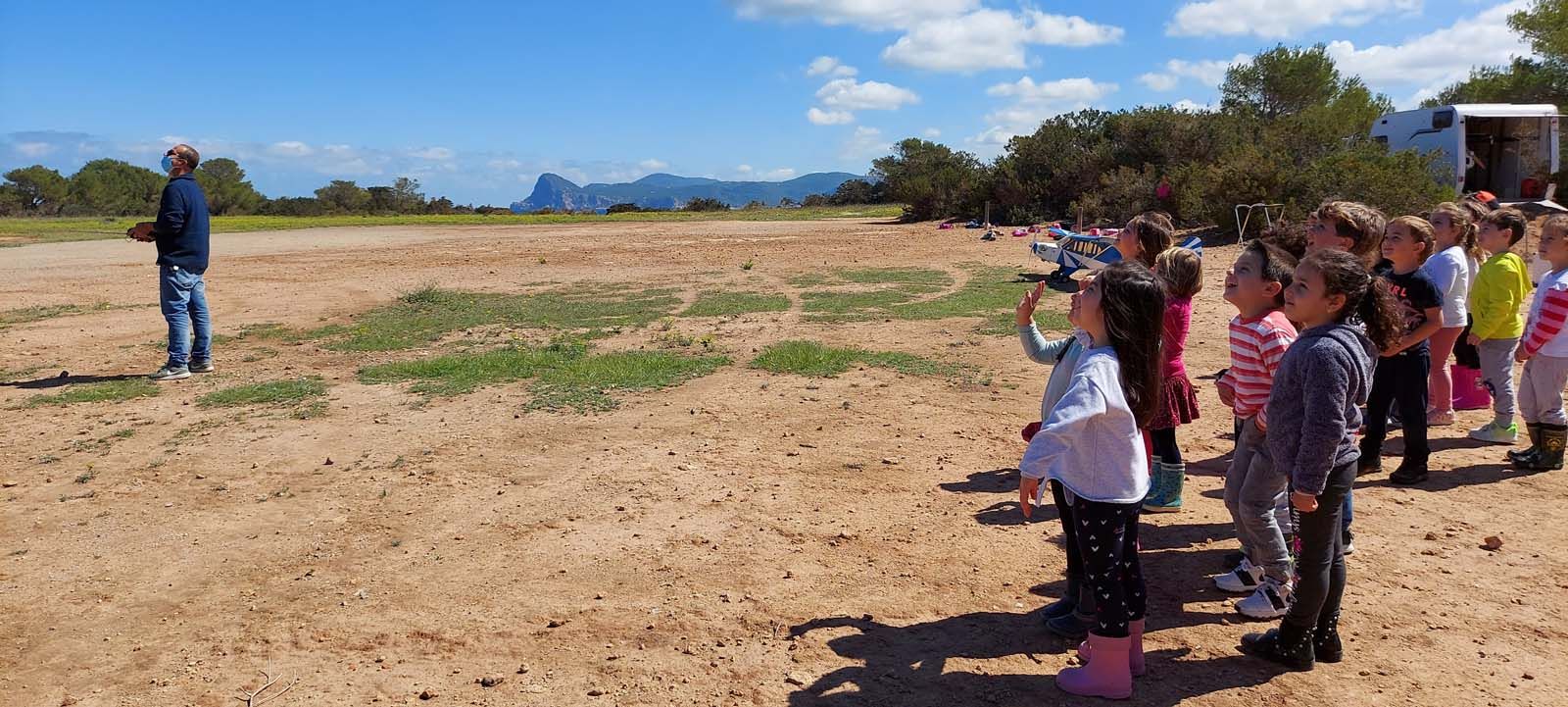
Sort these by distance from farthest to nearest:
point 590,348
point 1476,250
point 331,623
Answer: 1. point 590,348
2. point 1476,250
3. point 331,623

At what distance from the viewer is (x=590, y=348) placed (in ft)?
33.0

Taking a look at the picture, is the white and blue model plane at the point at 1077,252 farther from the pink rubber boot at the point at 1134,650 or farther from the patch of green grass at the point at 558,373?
the pink rubber boot at the point at 1134,650

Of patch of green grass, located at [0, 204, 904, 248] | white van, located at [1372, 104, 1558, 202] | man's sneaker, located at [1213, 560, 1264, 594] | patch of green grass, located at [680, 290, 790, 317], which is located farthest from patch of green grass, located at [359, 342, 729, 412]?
patch of green grass, located at [0, 204, 904, 248]

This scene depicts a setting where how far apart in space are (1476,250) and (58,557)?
28.1 feet

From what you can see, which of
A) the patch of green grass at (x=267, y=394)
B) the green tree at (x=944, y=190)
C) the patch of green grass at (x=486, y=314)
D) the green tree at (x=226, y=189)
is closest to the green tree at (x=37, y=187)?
the green tree at (x=226, y=189)

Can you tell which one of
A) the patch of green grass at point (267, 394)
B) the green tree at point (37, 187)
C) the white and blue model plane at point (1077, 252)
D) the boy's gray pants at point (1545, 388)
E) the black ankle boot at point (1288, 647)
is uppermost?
the green tree at point (37, 187)

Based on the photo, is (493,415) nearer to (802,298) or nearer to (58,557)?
→ (58,557)

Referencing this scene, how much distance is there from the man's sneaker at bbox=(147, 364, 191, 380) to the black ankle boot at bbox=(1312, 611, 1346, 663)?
30.4ft

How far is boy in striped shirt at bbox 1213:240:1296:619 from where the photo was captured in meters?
3.69

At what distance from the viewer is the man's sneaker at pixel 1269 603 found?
12.6 feet

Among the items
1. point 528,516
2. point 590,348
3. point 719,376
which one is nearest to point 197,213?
point 590,348

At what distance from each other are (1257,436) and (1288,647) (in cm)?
80

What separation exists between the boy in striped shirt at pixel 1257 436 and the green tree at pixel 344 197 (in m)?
73.9

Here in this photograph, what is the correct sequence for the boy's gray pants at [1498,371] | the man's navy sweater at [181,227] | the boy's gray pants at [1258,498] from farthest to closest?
1. the man's navy sweater at [181,227]
2. the boy's gray pants at [1498,371]
3. the boy's gray pants at [1258,498]
